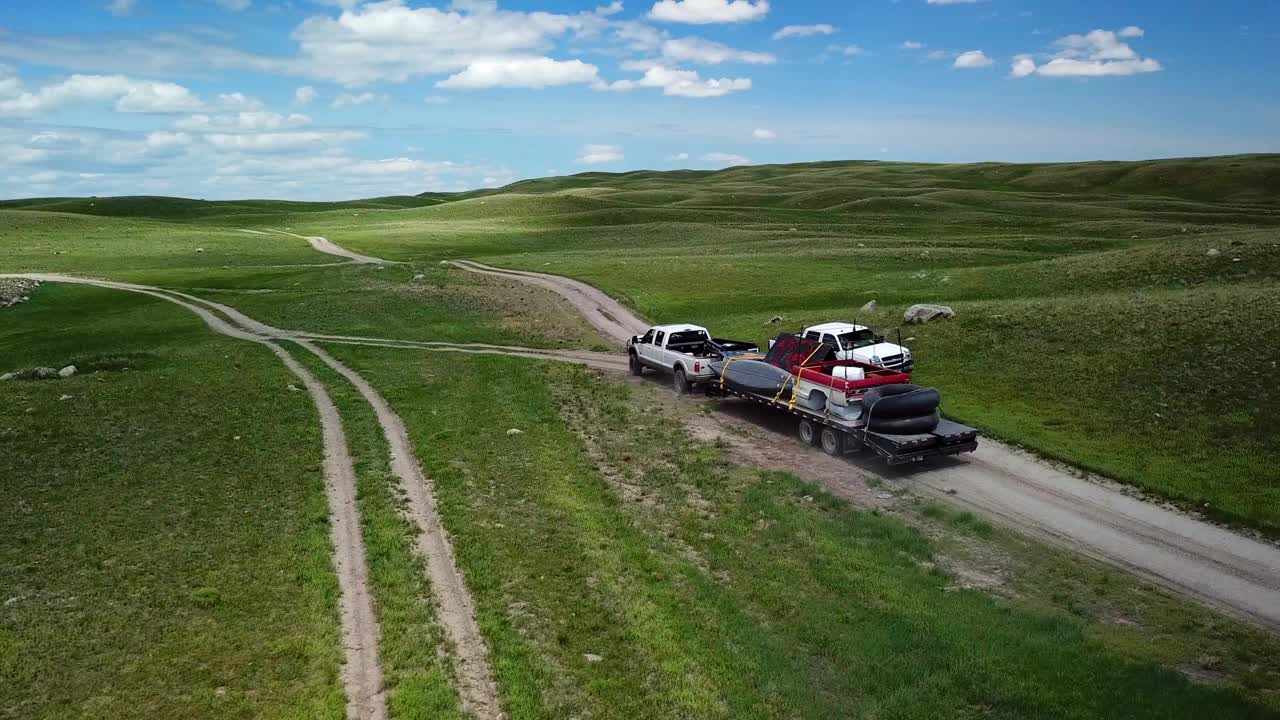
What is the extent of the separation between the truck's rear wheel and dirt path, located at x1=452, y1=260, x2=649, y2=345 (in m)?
12.1

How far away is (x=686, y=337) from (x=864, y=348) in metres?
7.42

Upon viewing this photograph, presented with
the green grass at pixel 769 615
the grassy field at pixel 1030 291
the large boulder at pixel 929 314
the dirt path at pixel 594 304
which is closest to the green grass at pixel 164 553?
the green grass at pixel 769 615

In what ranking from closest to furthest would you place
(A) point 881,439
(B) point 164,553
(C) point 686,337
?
(B) point 164,553 < (A) point 881,439 < (C) point 686,337

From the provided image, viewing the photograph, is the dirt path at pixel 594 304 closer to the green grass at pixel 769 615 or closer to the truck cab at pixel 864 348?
the truck cab at pixel 864 348

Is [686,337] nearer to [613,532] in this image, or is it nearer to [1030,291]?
[613,532]

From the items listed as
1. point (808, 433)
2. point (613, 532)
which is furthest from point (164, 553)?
point (808, 433)

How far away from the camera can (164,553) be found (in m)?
17.2

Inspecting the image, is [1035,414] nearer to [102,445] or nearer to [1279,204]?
[102,445]

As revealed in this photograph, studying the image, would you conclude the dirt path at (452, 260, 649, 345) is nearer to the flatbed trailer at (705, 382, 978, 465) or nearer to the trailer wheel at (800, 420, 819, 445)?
the trailer wheel at (800, 420, 819, 445)

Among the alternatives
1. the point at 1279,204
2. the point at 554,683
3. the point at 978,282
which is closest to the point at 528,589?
the point at 554,683

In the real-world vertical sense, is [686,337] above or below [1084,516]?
above

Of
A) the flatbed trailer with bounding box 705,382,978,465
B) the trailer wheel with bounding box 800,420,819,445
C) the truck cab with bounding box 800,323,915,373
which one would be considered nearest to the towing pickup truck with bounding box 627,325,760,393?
the truck cab with bounding box 800,323,915,373

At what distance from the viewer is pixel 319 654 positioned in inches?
529

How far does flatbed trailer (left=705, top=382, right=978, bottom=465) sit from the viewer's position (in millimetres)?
22734
